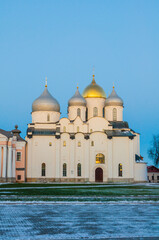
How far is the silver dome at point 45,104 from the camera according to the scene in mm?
62625

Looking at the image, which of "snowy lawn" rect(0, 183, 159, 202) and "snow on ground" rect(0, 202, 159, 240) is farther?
"snowy lawn" rect(0, 183, 159, 202)

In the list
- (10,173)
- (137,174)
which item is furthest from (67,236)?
(137,174)

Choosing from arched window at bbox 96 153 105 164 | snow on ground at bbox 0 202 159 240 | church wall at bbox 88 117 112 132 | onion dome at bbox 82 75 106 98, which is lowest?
snow on ground at bbox 0 202 159 240

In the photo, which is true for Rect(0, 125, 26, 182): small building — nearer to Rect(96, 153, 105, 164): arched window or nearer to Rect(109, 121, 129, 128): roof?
Rect(96, 153, 105, 164): arched window

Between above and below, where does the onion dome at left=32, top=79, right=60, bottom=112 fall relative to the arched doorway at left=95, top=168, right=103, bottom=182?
above

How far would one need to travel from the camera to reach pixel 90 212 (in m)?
15.6

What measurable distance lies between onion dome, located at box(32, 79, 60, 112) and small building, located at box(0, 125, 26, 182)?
257 inches

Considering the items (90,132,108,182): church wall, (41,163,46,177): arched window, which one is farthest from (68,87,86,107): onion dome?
(41,163,46,177): arched window

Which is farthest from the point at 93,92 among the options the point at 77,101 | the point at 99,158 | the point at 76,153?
the point at 99,158

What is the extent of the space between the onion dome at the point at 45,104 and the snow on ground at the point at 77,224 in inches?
1838

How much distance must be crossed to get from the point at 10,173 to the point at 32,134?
7431 millimetres

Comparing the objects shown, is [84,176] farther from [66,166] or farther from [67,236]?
[67,236]

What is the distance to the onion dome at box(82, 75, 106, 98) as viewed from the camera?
66.2 metres

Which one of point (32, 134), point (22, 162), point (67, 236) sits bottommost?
point (67, 236)
